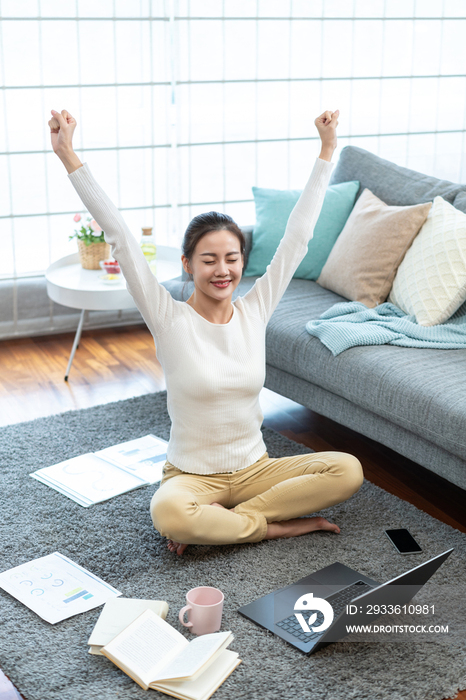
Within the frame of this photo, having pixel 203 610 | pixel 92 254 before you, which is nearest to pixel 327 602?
pixel 203 610

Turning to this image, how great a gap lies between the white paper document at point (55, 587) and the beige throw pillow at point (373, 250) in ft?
4.79

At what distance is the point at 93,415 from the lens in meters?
2.89

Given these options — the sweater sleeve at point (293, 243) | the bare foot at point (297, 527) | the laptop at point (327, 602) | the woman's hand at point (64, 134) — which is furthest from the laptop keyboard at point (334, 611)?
the woman's hand at point (64, 134)

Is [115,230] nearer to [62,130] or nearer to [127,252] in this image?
[127,252]

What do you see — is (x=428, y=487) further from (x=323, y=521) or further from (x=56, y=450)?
(x=56, y=450)

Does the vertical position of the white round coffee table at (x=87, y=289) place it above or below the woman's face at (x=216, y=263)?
below

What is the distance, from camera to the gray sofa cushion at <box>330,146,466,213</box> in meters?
2.89

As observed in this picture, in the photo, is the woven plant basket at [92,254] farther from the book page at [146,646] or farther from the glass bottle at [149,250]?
the book page at [146,646]

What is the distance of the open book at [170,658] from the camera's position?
4.97ft

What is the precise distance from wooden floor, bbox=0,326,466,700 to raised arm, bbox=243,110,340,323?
0.74m

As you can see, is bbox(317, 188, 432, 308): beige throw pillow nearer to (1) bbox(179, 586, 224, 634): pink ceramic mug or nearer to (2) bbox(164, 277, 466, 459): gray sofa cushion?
(2) bbox(164, 277, 466, 459): gray sofa cushion

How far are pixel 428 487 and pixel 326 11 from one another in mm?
2759

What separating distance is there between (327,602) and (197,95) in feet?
9.39

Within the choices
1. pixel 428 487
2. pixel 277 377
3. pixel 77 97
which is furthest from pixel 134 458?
pixel 77 97
